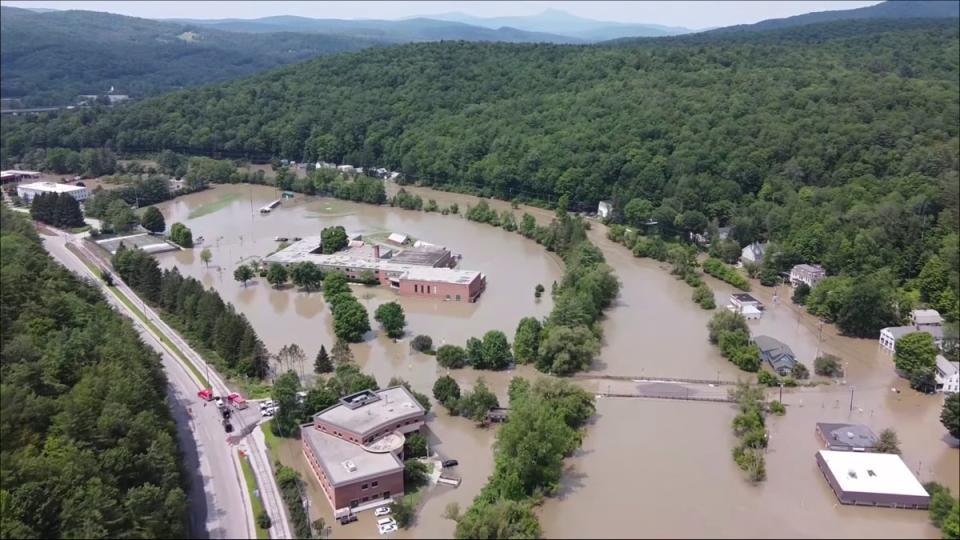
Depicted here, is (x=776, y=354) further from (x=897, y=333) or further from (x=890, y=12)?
(x=890, y=12)

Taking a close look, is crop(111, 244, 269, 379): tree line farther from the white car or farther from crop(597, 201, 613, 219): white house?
crop(597, 201, 613, 219): white house

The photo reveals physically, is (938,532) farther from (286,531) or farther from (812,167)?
(812,167)

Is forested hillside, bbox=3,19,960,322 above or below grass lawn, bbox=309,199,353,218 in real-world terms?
above

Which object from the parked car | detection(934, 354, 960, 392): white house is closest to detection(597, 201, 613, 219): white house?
detection(934, 354, 960, 392): white house

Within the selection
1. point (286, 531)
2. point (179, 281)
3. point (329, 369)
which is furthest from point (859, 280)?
point (179, 281)

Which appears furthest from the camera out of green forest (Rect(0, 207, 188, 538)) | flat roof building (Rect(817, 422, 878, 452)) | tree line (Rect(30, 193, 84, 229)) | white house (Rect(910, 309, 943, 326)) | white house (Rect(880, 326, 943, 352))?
tree line (Rect(30, 193, 84, 229))

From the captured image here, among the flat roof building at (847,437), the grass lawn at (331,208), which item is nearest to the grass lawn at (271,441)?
the flat roof building at (847,437)

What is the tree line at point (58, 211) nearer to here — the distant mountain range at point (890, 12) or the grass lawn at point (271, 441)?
the grass lawn at point (271, 441)
